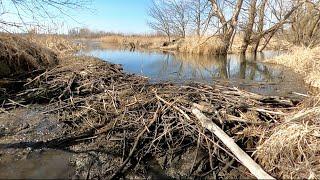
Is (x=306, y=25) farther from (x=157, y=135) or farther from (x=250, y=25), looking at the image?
(x=157, y=135)

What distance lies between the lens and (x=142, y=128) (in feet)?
17.6

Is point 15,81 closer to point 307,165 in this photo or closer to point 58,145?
point 58,145

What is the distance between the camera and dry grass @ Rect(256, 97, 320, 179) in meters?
4.12

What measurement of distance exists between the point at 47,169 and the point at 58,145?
721 mm

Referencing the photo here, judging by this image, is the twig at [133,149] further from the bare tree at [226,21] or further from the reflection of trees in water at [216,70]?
the bare tree at [226,21]

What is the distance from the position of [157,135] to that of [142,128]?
0.31 m

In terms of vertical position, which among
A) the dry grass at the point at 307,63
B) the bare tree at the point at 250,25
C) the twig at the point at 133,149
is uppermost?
the bare tree at the point at 250,25

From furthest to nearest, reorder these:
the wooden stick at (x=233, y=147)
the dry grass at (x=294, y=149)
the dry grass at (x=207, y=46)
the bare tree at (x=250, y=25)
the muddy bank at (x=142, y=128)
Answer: the dry grass at (x=207, y=46) < the bare tree at (x=250, y=25) < the muddy bank at (x=142, y=128) < the dry grass at (x=294, y=149) < the wooden stick at (x=233, y=147)

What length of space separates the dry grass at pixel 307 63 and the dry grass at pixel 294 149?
630 cm

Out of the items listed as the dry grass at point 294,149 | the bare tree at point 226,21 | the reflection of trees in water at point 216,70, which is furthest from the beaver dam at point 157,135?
the bare tree at point 226,21

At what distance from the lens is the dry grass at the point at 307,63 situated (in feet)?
35.7

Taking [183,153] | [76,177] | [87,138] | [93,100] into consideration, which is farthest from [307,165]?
[93,100]

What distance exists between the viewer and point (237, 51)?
26.7 meters

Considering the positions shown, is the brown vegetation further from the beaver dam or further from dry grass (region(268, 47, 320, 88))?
dry grass (region(268, 47, 320, 88))
